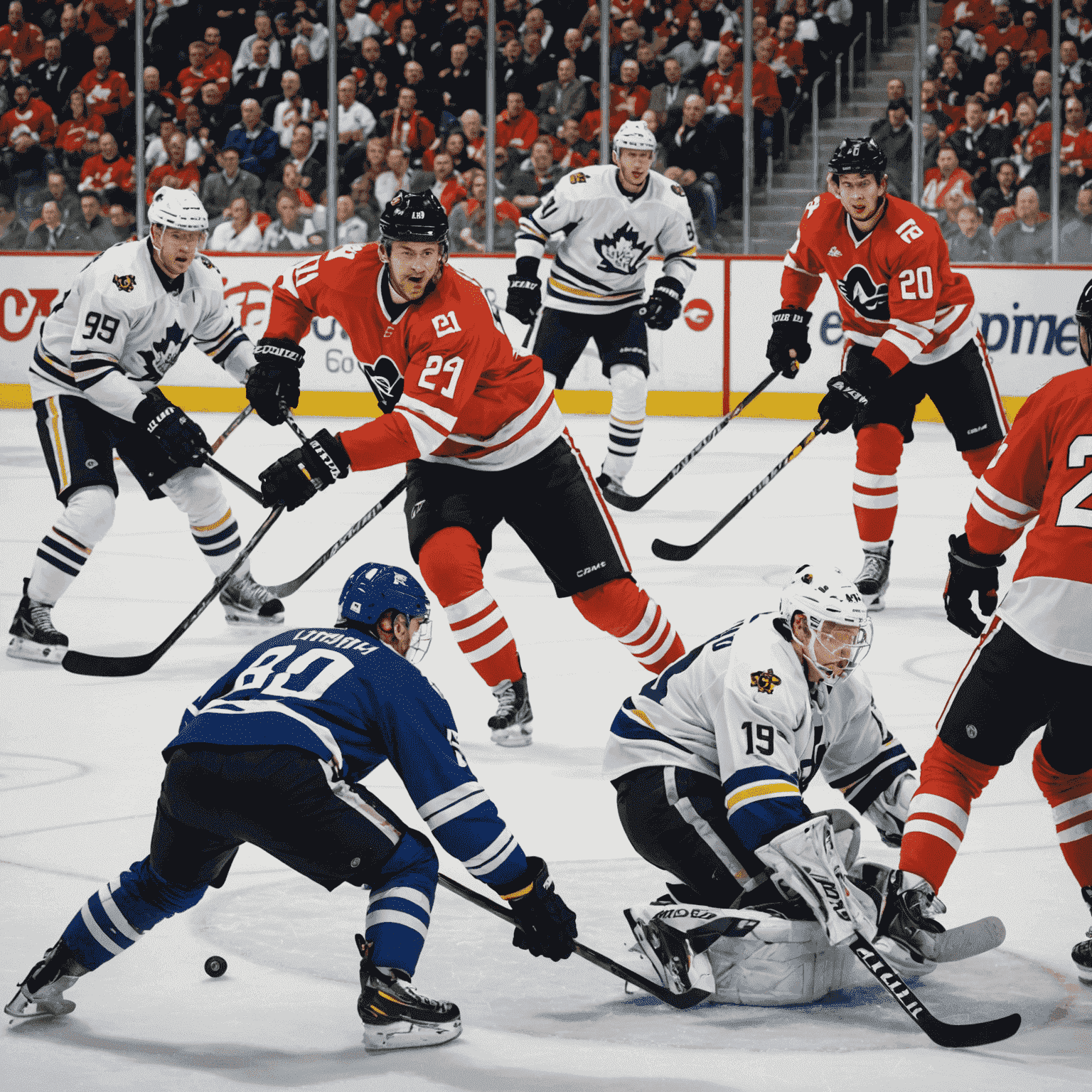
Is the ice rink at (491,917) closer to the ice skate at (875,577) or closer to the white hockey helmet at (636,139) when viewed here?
the ice skate at (875,577)

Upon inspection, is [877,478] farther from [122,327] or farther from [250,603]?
[122,327]

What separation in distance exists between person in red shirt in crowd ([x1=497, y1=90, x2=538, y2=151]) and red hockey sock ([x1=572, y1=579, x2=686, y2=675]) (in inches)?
240

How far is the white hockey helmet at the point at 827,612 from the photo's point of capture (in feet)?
8.26

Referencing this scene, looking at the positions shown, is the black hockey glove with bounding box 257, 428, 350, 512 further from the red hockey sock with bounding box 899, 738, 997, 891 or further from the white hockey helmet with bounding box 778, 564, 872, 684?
→ the red hockey sock with bounding box 899, 738, 997, 891

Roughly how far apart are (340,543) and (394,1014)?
2.18 m

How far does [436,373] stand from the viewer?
363 centimetres

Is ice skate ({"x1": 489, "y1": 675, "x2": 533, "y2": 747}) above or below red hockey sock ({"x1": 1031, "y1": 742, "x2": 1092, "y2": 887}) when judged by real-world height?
below

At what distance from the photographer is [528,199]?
9445 mm

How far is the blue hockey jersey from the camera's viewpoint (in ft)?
7.43

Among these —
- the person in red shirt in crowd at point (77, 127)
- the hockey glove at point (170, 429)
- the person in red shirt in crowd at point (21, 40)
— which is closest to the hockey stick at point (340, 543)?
the hockey glove at point (170, 429)

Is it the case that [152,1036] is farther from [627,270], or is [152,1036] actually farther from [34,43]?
[34,43]

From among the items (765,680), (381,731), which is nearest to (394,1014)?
(381,731)

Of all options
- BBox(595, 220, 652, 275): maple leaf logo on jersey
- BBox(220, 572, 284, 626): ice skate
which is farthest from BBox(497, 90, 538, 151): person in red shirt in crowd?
BBox(220, 572, 284, 626): ice skate

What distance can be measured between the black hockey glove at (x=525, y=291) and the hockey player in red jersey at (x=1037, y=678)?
4.15 metres
